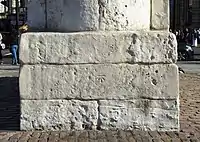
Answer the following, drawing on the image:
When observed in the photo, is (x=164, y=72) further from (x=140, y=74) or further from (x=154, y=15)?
(x=154, y=15)

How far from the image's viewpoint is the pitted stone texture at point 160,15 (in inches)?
314

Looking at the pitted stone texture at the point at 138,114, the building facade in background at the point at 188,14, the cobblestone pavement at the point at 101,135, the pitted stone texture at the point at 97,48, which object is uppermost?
the building facade in background at the point at 188,14

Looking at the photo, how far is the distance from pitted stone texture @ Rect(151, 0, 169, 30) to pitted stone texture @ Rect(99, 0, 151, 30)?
110 millimetres

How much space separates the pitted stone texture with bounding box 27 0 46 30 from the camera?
7.92m

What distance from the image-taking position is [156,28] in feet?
26.3

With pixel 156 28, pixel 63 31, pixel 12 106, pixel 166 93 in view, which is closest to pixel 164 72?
pixel 166 93

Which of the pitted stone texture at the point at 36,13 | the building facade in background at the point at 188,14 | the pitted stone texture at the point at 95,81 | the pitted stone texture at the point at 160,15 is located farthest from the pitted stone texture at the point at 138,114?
the building facade in background at the point at 188,14

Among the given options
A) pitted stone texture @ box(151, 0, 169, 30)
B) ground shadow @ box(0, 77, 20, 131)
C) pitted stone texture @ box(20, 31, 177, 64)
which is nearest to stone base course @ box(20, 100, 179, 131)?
ground shadow @ box(0, 77, 20, 131)

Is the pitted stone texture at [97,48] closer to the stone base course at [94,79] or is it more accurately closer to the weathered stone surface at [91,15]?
the stone base course at [94,79]

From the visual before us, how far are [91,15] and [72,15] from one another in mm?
287

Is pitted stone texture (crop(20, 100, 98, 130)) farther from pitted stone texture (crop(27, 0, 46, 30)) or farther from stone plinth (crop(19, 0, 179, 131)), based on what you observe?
pitted stone texture (crop(27, 0, 46, 30))

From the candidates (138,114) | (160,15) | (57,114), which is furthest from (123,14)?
(57,114)

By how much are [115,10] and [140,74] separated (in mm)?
946

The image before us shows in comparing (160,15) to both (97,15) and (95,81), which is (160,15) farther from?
(95,81)
